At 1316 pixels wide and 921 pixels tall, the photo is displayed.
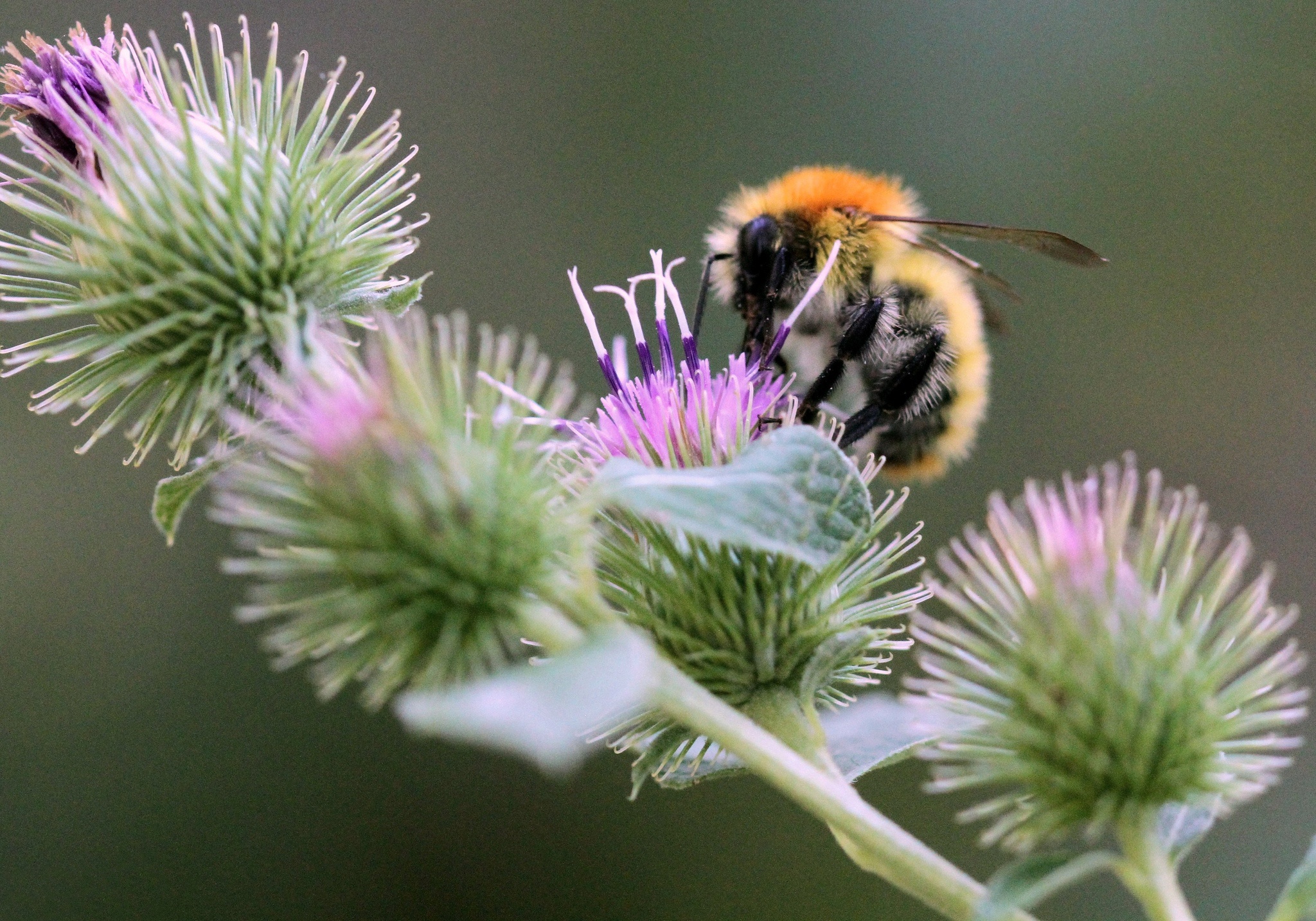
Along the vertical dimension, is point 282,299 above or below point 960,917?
above

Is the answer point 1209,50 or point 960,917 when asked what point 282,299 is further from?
point 1209,50

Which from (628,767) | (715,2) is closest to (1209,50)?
(715,2)

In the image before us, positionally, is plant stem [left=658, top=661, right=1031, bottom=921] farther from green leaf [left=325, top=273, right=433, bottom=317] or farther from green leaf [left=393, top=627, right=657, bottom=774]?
green leaf [left=325, top=273, right=433, bottom=317]

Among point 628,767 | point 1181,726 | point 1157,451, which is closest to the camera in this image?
point 1181,726

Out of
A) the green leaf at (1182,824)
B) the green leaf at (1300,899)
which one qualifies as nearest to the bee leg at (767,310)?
the green leaf at (1182,824)

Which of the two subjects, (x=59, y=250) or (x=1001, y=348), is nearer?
(x=59, y=250)

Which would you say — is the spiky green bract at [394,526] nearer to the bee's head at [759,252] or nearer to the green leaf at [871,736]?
the green leaf at [871,736]

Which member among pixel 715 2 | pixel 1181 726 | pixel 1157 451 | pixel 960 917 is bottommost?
pixel 960 917

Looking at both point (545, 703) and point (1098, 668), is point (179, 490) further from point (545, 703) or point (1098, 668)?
point (1098, 668)
